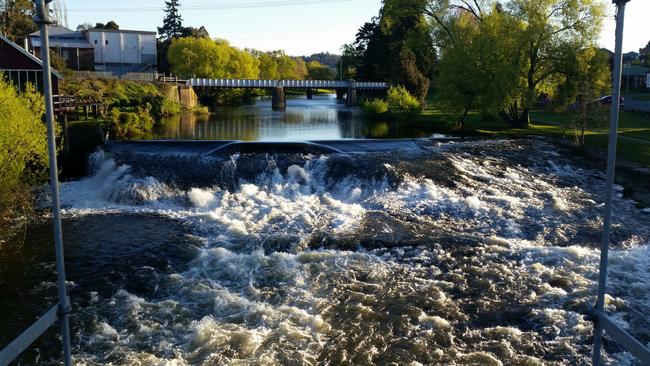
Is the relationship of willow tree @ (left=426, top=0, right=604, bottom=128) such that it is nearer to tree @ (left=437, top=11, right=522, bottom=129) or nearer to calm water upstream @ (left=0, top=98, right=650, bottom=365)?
tree @ (left=437, top=11, right=522, bottom=129)

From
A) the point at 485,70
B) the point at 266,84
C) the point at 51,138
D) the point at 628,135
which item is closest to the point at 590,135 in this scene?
the point at 628,135

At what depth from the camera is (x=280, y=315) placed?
457 inches

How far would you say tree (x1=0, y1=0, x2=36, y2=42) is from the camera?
5788cm

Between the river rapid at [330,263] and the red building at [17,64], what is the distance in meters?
Result: 11.4

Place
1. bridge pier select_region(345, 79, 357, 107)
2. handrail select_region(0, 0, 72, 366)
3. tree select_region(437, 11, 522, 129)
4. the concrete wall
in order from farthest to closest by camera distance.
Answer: bridge pier select_region(345, 79, 357, 107) → the concrete wall → tree select_region(437, 11, 522, 129) → handrail select_region(0, 0, 72, 366)

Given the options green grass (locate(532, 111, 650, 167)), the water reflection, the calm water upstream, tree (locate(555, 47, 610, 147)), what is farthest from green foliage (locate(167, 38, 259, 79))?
the calm water upstream

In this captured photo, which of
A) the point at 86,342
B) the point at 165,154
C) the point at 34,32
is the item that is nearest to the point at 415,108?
the point at 165,154

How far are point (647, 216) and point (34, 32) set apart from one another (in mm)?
68027

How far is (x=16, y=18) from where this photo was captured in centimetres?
5891

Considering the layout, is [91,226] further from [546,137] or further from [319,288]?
[546,137]

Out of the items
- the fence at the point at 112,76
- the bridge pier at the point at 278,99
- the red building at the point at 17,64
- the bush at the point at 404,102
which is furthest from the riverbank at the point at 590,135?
the fence at the point at 112,76

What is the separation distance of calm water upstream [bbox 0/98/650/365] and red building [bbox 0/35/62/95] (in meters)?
10.6

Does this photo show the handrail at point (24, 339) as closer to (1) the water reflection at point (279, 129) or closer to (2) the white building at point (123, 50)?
(1) the water reflection at point (279, 129)

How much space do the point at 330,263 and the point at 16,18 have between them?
192 ft
